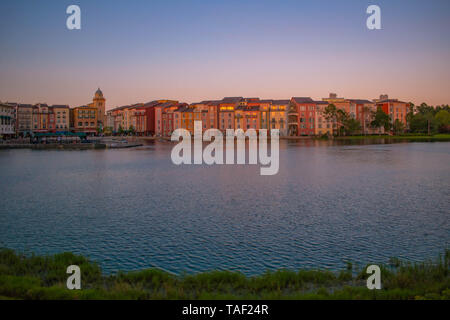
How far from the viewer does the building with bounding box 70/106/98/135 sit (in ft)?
630

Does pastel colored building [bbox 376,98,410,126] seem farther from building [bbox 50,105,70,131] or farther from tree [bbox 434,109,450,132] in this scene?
building [bbox 50,105,70,131]

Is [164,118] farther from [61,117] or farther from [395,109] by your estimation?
[395,109]

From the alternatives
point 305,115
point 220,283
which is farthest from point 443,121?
point 220,283

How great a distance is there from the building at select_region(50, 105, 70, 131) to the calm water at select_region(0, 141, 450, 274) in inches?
6205

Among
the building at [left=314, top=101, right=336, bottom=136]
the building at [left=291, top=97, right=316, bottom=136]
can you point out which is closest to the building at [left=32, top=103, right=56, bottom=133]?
the building at [left=291, top=97, right=316, bottom=136]

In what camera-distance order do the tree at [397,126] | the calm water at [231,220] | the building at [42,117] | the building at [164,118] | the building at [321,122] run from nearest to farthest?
the calm water at [231,220] → the tree at [397,126] → the building at [321,122] → the building at [164,118] → the building at [42,117]

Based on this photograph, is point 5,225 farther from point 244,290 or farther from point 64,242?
point 244,290

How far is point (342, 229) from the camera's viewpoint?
19.5 metres

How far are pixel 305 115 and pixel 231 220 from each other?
5596 inches

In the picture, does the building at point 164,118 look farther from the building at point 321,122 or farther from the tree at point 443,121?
the tree at point 443,121

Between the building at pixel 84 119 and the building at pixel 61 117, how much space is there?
14.3 feet

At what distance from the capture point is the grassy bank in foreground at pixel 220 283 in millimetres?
10648

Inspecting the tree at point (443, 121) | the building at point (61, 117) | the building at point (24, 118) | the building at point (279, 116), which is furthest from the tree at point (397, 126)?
the building at point (24, 118)
